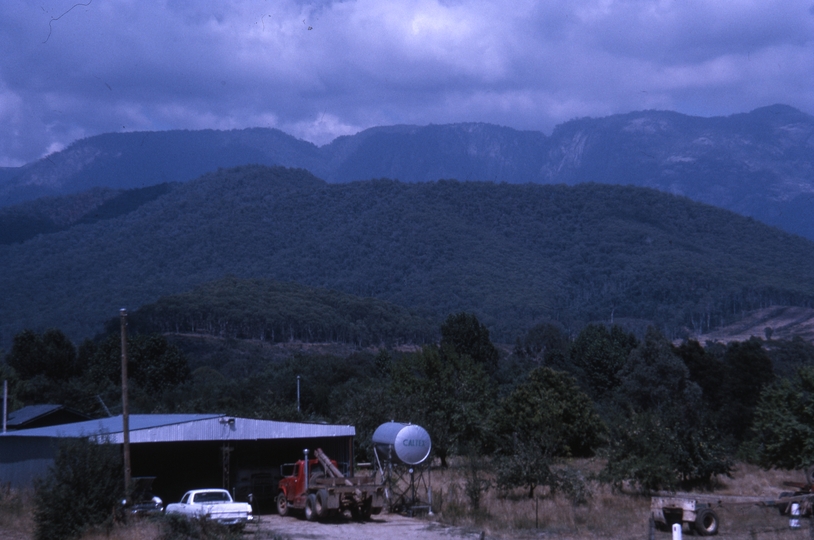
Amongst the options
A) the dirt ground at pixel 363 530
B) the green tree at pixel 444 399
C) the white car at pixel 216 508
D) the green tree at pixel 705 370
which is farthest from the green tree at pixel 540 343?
the white car at pixel 216 508

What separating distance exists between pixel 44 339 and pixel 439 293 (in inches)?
3443

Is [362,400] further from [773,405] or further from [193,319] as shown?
[193,319]

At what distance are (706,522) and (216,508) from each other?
1262cm

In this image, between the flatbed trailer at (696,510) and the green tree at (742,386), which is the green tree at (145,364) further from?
the flatbed trailer at (696,510)

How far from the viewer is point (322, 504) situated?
24844 millimetres

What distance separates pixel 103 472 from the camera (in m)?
20.4

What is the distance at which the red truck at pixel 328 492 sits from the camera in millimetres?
24984

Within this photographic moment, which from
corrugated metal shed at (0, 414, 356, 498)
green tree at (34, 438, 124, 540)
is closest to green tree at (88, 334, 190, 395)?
corrugated metal shed at (0, 414, 356, 498)

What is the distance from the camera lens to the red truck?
82.0 feet

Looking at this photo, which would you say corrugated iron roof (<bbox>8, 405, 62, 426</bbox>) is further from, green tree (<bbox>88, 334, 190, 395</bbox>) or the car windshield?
green tree (<bbox>88, 334, 190, 395</bbox>)

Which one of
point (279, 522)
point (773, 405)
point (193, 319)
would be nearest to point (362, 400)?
point (279, 522)

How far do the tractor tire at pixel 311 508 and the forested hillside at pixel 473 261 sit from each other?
10306 centimetres

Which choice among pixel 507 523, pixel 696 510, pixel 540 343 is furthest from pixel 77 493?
pixel 540 343

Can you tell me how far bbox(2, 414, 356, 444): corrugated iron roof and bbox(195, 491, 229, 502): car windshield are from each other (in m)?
2.26
